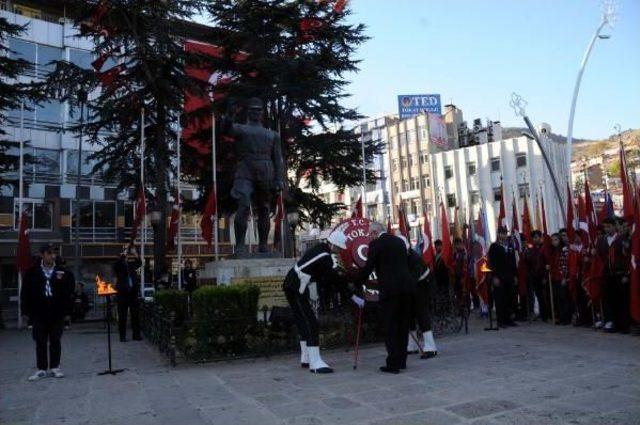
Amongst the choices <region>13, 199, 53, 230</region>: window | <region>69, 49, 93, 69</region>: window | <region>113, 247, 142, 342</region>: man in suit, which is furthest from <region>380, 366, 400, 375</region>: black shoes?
<region>69, 49, 93, 69</region>: window

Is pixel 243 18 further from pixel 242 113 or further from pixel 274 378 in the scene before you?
pixel 274 378

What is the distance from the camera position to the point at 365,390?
19.5 ft

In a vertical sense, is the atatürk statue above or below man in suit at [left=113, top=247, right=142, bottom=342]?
above

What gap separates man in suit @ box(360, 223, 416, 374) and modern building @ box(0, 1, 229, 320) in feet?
95.5

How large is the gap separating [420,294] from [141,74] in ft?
47.9

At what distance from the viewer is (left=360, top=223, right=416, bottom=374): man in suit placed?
22.6 ft

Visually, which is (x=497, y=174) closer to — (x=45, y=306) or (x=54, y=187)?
(x=54, y=187)

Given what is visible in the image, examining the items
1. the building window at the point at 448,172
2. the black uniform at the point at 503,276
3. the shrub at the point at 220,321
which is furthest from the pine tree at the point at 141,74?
the building window at the point at 448,172

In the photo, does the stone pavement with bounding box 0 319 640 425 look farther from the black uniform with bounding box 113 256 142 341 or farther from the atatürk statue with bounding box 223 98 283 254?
the atatürk statue with bounding box 223 98 283 254

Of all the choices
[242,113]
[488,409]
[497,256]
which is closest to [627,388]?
[488,409]

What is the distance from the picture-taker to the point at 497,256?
11.6m

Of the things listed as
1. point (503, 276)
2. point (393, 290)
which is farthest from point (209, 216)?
point (393, 290)

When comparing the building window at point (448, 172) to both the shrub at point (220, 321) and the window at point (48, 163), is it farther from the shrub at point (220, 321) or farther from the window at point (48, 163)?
the shrub at point (220, 321)

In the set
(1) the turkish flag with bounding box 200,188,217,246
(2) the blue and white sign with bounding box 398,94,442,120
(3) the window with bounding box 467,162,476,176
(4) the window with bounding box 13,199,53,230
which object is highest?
(2) the blue and white sign with bounding box 398,94,442,120
